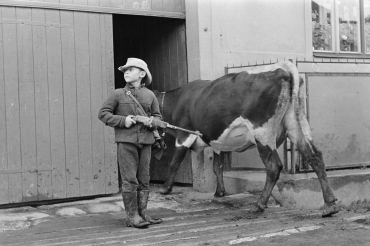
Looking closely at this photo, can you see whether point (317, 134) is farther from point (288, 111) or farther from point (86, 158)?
point (86, 158)

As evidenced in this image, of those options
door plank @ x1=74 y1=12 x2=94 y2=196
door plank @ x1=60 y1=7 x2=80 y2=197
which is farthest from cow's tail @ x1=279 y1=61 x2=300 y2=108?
door plank @ x1=60 y1=7 x2=80 y2=197

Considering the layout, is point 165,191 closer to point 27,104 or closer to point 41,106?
point 41,106

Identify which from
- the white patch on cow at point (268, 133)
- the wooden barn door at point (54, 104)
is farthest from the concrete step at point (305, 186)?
the wooden barn door at point (54, 104)

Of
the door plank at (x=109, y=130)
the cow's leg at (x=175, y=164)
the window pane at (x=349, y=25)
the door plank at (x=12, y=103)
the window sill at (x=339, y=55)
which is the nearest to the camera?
the door plank at (x=12, y=103)

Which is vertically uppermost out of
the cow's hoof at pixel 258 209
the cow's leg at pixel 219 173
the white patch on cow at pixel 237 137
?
the white patch on cow at pixel 237 137

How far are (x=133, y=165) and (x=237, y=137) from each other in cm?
174

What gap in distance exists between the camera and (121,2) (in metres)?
8.20

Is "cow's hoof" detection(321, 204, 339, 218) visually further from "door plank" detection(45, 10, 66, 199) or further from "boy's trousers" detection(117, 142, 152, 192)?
"door plank" detection(45, 10, 66, 199)

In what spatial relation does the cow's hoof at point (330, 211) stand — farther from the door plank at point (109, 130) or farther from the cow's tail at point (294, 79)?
the door plank at point (109, 130)

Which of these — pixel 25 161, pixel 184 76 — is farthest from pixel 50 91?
pixel 184 76

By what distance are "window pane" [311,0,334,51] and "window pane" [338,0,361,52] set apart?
0.83 ft

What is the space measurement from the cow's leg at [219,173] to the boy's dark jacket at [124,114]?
220 centimetres

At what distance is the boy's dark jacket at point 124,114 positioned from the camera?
5969 millimetres

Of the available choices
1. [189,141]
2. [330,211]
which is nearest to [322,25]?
[189,141]
